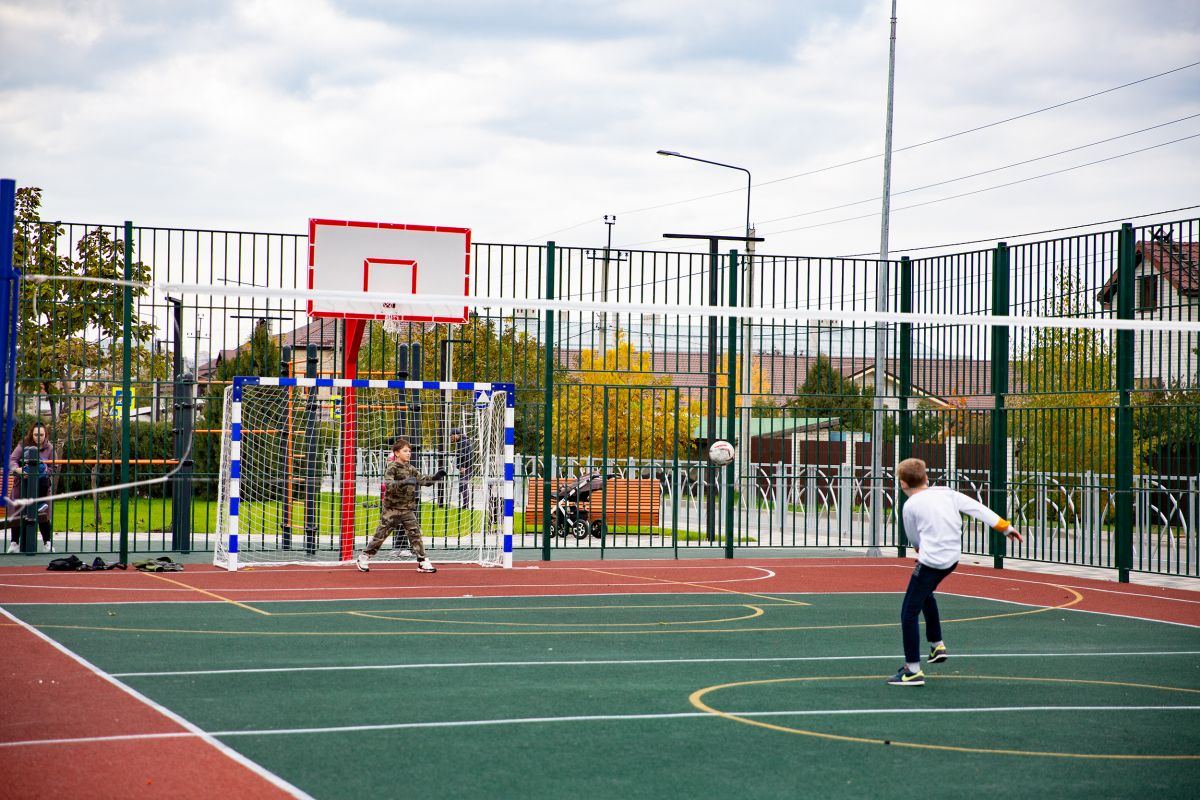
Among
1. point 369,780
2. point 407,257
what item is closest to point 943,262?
point 407,257

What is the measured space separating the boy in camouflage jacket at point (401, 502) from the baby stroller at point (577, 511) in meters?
4.33

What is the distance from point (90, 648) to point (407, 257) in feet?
29.8

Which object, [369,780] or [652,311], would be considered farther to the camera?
[652,311]

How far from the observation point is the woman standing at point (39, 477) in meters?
17.3

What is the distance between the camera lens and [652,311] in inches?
393

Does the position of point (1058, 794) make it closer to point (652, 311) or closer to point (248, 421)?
point (652, 311)

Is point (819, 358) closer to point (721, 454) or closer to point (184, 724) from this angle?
point (721, 454)

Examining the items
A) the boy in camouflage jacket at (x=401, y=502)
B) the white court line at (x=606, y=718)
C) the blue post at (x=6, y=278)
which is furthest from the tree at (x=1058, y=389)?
the blue post at (x=6, y=278)

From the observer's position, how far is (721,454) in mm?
19000

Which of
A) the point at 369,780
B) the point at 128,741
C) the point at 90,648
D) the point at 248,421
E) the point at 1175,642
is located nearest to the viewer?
the point at 369,780

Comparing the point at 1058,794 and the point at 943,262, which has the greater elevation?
the point at 943,262

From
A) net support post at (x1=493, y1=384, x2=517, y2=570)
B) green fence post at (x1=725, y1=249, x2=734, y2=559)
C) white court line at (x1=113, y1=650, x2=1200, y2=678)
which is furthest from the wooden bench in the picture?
white court line at (x1=113, y1=650, x2=1200, y2=678)

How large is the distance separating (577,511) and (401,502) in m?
5.80

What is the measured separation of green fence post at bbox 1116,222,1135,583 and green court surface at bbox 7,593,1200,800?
4279 millimetres
